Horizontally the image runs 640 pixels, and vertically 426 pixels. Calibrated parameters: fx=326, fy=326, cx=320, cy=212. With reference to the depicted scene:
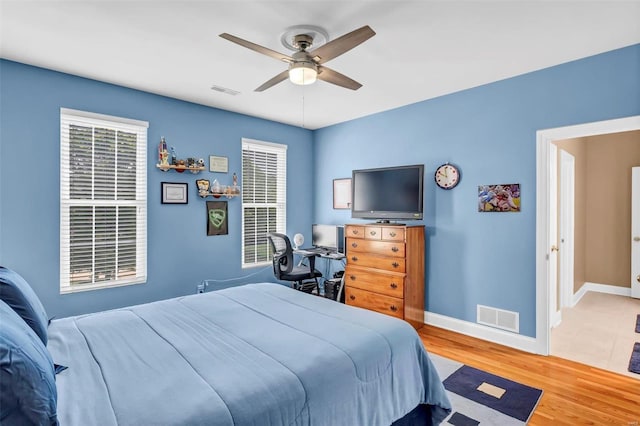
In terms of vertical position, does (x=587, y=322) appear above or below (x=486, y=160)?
below

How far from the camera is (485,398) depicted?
2.41 metres

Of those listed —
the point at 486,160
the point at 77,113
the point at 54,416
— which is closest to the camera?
the point at 54,416

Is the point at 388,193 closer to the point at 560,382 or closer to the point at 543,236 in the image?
the point at 543,236

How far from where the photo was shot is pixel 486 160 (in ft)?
11.6

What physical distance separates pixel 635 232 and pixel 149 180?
22.3 ft

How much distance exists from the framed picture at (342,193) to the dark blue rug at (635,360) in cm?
341

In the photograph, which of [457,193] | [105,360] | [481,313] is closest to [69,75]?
[105,360]

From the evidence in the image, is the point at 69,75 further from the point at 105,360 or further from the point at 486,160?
the point at 486,160

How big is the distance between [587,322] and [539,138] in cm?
243

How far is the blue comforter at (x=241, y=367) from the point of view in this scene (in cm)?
119

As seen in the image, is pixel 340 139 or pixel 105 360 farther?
pixel 340 139

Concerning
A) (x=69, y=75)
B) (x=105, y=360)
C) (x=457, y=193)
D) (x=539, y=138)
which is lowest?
(x=105, y=360)

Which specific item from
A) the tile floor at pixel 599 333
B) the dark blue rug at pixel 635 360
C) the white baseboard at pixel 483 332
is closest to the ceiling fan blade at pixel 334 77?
the white baseboard at pixel 483 332

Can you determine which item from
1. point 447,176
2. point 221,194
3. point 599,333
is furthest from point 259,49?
point 599,333
